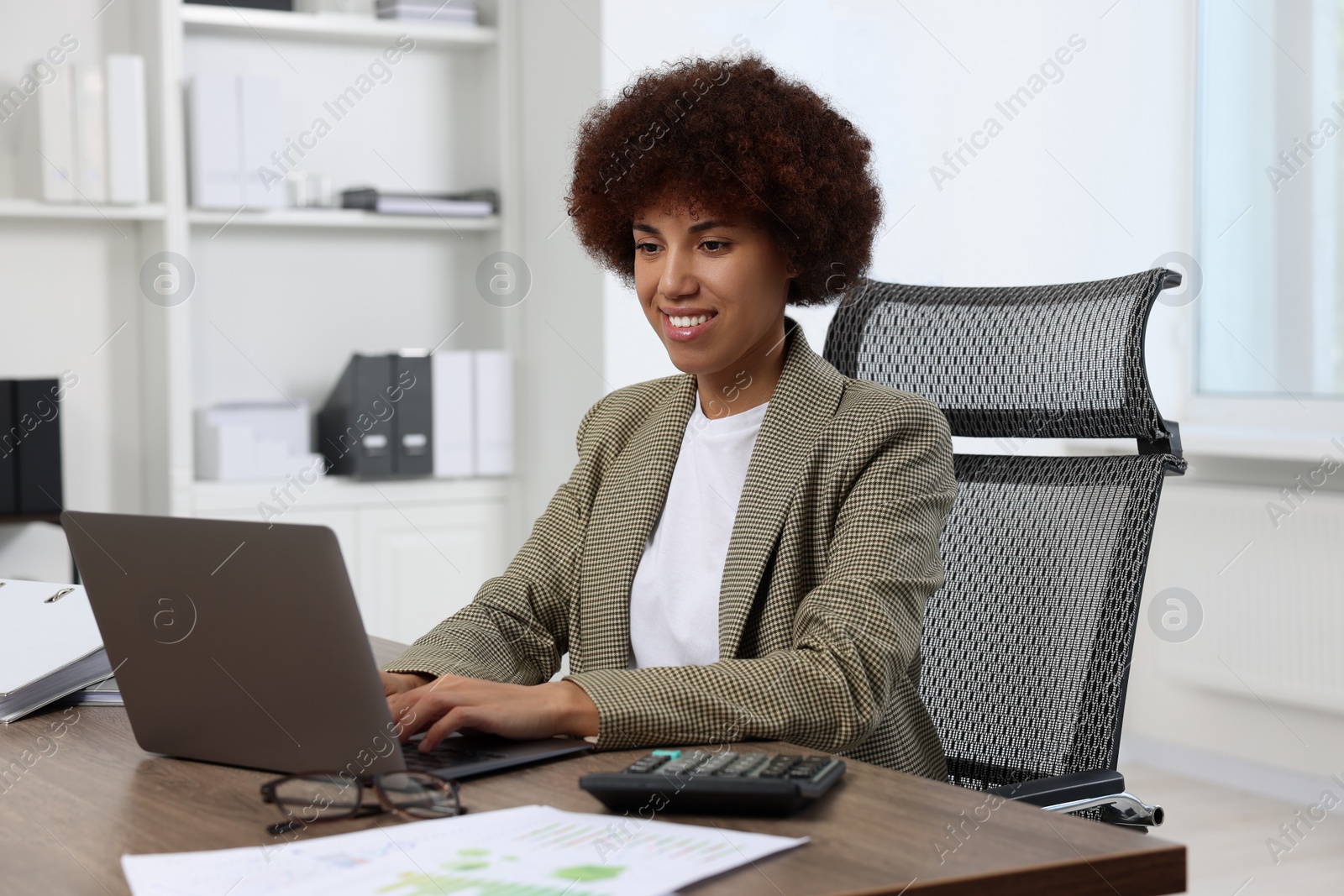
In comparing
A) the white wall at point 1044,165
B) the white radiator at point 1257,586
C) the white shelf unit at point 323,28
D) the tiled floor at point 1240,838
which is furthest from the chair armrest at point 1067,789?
the white shelf unit at point 323,28

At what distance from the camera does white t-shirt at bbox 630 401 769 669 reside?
1468mm

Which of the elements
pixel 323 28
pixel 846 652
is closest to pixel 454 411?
pixel 323 28

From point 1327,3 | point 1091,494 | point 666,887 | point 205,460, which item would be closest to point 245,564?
point 666,887

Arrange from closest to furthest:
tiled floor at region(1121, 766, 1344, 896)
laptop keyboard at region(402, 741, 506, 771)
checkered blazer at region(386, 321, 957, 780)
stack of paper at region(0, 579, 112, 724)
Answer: laptop keyboard at region(402, 741, 506, 771) < checkered blazer at region(386, 321, 957, 780) < stack of paper at region(0, 579, 112, 724) < tiled floor at region(1121, 766, 1344, 896)

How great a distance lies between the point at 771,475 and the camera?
1.43 meters

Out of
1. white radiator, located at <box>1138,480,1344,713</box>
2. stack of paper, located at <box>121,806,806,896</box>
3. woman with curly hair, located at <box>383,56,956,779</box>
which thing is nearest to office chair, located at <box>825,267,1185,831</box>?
woman with curly hair, located at <box>383,56,956,779</box>

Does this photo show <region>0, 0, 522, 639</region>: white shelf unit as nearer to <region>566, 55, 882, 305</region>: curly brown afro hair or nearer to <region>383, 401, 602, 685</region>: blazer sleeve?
<region>383, 401, 602, 685</region>: blazer sleeve

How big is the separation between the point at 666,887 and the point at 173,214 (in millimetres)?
2841

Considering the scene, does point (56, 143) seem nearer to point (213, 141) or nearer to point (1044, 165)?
point (213, 141)

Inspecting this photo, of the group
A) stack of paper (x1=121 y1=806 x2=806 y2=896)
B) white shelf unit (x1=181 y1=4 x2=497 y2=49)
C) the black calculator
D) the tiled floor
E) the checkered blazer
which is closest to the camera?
stack of paper (x1=121 y1=806 x2=806 y2=896)

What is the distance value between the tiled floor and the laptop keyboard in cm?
213

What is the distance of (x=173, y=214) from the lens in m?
3.27

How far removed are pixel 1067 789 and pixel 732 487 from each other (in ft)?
1.56

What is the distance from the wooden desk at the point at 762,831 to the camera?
32.5 inches
